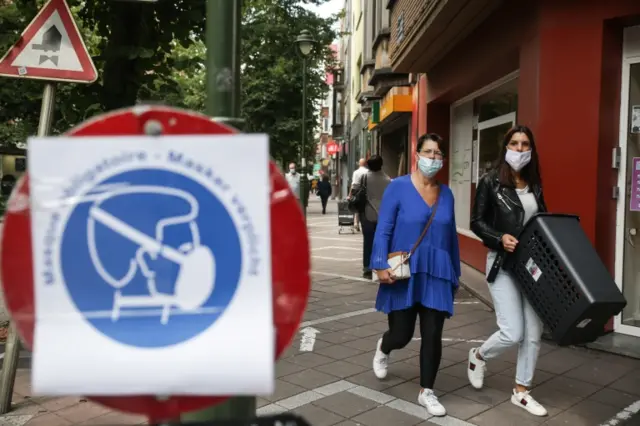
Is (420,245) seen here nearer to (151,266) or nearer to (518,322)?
(518,322)

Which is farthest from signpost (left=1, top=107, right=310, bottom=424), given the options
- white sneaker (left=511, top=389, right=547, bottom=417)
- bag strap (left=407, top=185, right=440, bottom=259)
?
white sneaker (left=511, top=389, right=547, bottom=417)

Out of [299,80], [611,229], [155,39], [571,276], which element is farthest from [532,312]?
[299,80]

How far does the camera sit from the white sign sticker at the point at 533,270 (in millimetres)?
3670

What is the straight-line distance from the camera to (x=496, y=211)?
4.08 m

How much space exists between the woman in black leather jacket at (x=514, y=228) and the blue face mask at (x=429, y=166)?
0.34 m

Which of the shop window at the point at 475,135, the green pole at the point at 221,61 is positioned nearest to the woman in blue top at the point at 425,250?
the green pole at the point at 221,61

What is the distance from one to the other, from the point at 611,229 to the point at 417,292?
2759 mm

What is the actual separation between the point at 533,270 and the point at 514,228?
34 centimetres

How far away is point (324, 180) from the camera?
2656 cm

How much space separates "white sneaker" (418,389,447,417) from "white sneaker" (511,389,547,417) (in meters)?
0.49

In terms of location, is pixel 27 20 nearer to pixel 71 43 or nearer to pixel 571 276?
pixel 71 43

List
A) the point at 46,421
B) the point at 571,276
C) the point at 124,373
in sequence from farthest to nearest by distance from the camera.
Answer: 1. the point at 46,421
2. the point at 571,276
3. the point at 124,373

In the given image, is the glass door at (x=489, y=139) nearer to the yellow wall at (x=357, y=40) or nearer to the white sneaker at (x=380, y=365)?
the white sneaker at (x=380, y=365)

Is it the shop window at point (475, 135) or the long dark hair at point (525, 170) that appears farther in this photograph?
the shop window at point (475, 135)
